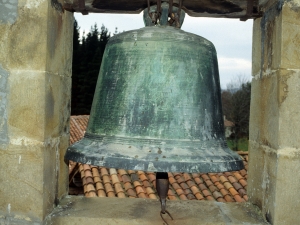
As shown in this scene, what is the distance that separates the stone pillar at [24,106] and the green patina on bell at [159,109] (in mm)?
247

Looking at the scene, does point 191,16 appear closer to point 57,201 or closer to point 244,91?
point 57,201

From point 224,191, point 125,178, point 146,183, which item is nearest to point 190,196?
point 224,191

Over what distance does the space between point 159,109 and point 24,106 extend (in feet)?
2.11

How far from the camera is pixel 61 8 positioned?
182 centimetres

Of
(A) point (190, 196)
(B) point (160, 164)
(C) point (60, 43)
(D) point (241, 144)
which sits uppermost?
(C) point (60, 43)

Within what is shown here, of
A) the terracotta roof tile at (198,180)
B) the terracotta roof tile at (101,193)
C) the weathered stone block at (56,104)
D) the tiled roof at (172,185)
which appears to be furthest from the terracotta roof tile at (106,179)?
the weathered stone block at (56,104)

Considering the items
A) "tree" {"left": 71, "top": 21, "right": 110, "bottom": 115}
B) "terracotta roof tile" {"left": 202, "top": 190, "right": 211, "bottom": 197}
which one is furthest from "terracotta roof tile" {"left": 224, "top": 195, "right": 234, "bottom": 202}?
"tree" {"left": 71, "top": 21, "right": 110, "bottom": 115}

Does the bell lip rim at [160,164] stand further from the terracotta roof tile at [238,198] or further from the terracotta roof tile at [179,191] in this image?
the terracotta roof tile at [179,191]

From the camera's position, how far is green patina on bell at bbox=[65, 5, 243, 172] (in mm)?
1365

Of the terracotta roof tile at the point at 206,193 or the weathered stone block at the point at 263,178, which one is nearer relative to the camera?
the weathered stone block at the point at 263,178

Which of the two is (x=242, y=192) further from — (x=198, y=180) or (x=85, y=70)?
(x=85, y=70)

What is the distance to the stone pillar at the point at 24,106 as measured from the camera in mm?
1646

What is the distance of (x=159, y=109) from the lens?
1.42 m

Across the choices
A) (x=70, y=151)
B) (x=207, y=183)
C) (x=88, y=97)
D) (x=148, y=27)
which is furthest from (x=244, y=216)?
(x=88, y=97)
